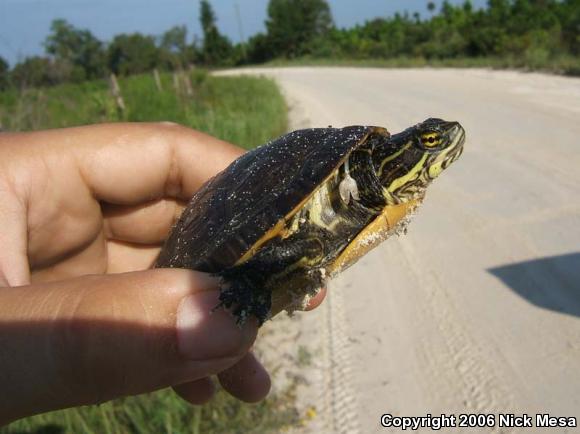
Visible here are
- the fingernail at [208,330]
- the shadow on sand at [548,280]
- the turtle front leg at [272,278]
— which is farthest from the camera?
the shadow on sand at [548,280]

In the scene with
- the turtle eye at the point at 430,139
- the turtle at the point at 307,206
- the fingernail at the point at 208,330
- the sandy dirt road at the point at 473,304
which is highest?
the turtle eye at the point at 430,139

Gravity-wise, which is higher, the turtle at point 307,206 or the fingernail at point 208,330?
the turtle at point 307,206

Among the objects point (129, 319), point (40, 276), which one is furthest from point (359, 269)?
point (129, 319)

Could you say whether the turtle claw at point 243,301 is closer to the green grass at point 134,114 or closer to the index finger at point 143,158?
the index finger at point 143,158

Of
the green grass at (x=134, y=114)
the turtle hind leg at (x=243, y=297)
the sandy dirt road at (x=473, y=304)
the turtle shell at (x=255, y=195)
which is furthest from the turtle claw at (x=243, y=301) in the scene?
the green grass at (x=134, y=114)

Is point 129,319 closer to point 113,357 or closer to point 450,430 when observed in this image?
point 113,357

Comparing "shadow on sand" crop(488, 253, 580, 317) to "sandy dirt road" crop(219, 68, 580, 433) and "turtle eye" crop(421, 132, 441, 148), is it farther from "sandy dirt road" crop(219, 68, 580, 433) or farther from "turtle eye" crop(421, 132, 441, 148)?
"turtle eye" crop(421, 132, 441, 148)

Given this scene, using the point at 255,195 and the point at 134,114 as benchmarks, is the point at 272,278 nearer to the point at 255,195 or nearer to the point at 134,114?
the point at 255,195

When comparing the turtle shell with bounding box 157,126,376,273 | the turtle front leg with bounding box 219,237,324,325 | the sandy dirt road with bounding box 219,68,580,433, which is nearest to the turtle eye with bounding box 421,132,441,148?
the turtle shell with bounding box 157,126,376,273
